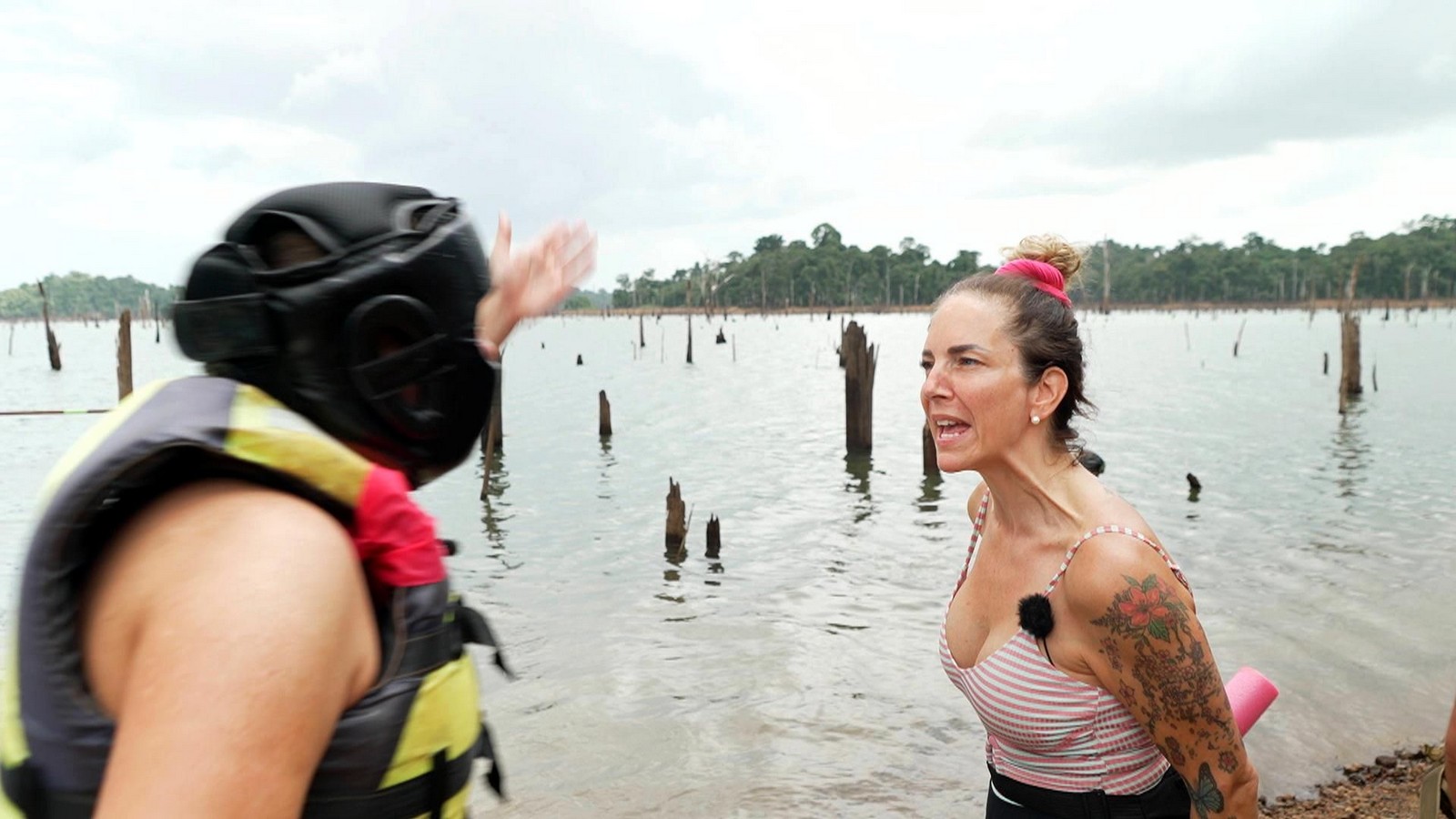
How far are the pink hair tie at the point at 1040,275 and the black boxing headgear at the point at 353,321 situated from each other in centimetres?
199

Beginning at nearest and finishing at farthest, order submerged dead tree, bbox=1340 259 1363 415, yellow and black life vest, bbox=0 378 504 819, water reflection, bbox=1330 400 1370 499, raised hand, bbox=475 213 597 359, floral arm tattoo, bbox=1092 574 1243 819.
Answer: yellow and black life vest, bbox=0 378 504 819 < raised hand, bbox=475 213 597 359 < floral arm tattoo, bbox=1092 574 1243 819 < water reflection, bbox=1330 400 1370 499 < submerged dead tree, bbox=1340 259 1363 415

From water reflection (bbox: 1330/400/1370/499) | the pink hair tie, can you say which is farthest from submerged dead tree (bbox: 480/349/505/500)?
water reflection (bbox: 1330/400/1370/499)

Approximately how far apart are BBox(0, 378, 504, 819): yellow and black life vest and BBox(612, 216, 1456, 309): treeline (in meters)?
150

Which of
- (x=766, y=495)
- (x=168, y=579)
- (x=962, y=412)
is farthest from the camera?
(x=766, y=495)

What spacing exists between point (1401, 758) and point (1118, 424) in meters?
22.5

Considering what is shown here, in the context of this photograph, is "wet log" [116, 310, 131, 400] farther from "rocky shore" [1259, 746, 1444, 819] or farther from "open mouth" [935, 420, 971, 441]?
"open mouth" [935, 420, 971, 441]

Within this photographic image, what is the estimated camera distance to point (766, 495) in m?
18.2

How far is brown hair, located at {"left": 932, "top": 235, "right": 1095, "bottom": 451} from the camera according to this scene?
2859 millimetres

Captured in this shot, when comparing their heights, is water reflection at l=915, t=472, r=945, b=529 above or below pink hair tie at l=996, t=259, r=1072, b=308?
below

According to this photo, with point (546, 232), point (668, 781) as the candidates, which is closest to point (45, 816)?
point (546, 232)

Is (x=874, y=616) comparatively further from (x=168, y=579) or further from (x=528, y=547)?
(x=168, y=579)

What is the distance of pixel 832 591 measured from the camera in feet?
39.1

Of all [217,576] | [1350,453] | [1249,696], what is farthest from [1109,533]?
[1350,453]

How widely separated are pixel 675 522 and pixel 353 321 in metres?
12.2
